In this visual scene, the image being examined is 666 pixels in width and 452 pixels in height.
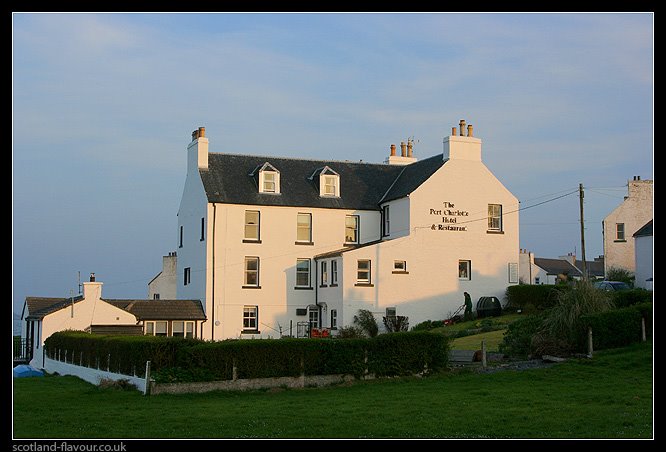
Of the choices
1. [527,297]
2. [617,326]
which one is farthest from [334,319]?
[617,326]

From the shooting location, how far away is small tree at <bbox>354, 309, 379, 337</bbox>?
47.2 meters

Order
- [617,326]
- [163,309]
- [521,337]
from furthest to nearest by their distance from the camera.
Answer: [163,309] < [521,337] < [617,326]

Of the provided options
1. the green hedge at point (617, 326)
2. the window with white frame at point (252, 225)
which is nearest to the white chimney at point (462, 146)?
the window with white frame at point (252, 225)

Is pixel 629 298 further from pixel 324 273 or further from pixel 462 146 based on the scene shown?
pixel 324 273

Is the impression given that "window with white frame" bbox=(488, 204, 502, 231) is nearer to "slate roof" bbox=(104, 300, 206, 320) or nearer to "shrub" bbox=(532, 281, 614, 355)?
"slate roof" bbox=(104, 300, 206, 320)

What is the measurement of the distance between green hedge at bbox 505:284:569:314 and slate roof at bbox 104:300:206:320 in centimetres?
1679

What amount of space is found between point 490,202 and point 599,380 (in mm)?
26446

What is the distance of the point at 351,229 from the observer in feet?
173

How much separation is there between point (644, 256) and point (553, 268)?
40.2m

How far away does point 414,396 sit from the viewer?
24766 mm

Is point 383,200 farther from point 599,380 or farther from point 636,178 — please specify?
point 599,380

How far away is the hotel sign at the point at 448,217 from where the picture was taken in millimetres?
50812

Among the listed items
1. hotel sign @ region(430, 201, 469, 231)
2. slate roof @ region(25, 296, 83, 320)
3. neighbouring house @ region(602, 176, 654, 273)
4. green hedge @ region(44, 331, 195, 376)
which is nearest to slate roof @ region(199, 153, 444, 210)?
hotel sign @ region(430, 201, 469, 231)

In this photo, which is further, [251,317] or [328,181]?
[328,181]
